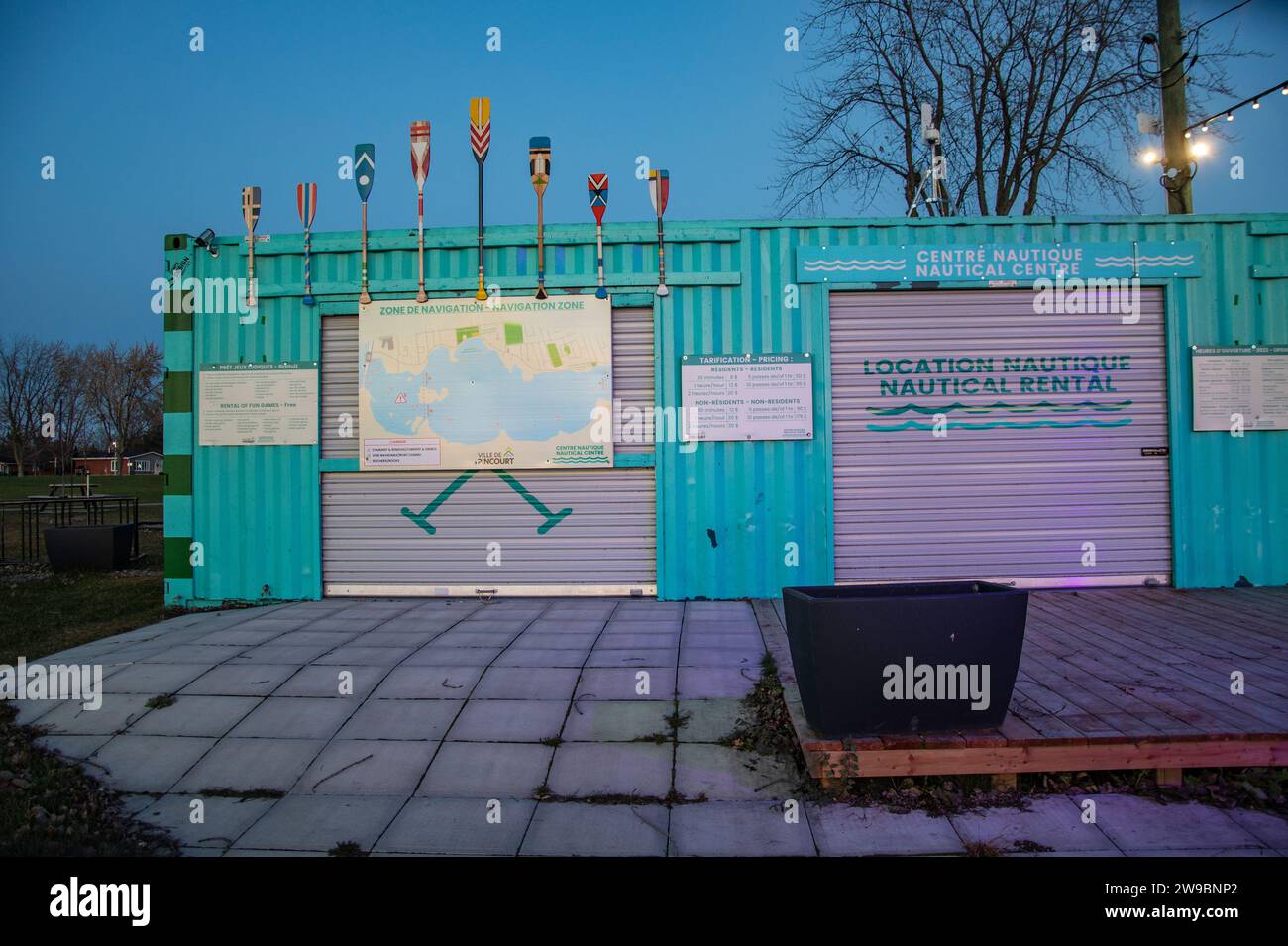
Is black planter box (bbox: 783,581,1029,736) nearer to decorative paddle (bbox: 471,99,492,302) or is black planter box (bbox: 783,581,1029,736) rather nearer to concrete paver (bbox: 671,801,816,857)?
concrete paver (bbox: 671,801,816,857)

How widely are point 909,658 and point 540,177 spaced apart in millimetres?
6156

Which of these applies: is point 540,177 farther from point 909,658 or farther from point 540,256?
point 909,658

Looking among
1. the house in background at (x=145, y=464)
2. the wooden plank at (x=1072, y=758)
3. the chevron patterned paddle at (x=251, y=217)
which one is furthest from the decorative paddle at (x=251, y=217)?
the house in background at (x=145, y=464)

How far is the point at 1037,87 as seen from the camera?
47.5ft

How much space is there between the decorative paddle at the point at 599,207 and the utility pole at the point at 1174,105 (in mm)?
7649

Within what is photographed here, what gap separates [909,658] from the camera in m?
3.74

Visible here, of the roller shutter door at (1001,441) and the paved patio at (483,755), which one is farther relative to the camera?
the roller shutter door at (1001,441)

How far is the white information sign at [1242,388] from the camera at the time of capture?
773cm

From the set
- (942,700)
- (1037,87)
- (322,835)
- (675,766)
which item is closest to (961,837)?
(942,700)

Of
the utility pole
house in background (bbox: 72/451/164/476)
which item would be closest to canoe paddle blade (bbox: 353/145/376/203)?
the utility pole

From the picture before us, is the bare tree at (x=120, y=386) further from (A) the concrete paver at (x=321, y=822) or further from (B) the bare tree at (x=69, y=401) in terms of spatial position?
(A) the concrete paver at (x=321, y=822)

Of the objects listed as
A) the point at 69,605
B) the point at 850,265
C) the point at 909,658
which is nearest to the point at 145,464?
the point at 69,605

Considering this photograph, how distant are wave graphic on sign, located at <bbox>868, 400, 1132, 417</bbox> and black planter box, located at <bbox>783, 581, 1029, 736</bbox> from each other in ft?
14.0

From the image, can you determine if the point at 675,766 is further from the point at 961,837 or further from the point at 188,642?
the point at 188,642
